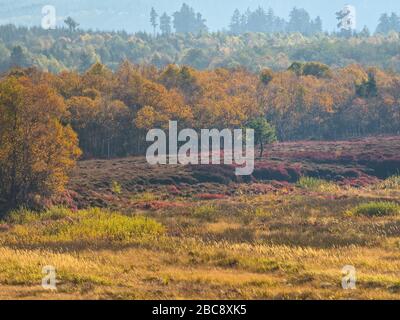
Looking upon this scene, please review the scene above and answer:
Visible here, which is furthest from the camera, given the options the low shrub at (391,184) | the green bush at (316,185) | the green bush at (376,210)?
the green bush at (316,185)

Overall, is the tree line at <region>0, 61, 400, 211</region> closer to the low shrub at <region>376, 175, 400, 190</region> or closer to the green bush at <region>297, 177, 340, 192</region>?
the green bush at <region>297, 177, 340, 192</region>

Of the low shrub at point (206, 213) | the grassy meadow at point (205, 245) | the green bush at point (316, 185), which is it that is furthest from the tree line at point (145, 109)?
the green bush at point (316, 185)

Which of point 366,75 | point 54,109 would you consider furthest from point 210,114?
point 366,75

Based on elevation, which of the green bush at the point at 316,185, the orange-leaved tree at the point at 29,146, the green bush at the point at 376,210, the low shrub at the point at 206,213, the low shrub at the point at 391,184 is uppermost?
the orange-leaved tree at the point at 29,146

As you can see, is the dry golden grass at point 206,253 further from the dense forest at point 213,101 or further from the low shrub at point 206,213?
the dense forest at point 213,101

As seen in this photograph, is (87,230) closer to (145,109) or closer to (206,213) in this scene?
(206,213)

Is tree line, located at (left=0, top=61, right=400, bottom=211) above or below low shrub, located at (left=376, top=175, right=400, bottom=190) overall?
above

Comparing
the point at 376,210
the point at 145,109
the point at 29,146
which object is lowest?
the point at 376,210

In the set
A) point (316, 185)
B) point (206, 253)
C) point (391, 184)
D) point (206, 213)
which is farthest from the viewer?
point (316, 185)

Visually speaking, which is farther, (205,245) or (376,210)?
(376,210)

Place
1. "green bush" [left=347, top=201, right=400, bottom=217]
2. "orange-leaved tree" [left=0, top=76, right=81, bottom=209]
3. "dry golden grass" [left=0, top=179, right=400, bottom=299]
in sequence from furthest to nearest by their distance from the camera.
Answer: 1. "orange-leaved tree" [left=0, top=76, right=81, bottom=209]
2. "green bush" [left=347, top=201, right=400, bottom=217]
3. "dry golden grass" [left=0, top=179, right=400, bottom=299]

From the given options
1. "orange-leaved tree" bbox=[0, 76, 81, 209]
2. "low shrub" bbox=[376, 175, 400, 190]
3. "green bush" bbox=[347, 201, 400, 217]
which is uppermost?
"orange-leaved tree" bbox=[0, 76, 81, 209]

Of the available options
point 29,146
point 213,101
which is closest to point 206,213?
point 29,146

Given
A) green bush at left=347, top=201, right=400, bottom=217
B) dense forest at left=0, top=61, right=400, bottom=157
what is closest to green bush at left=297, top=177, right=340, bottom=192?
green bush at left=347, top=201, right=400, bottom=217
